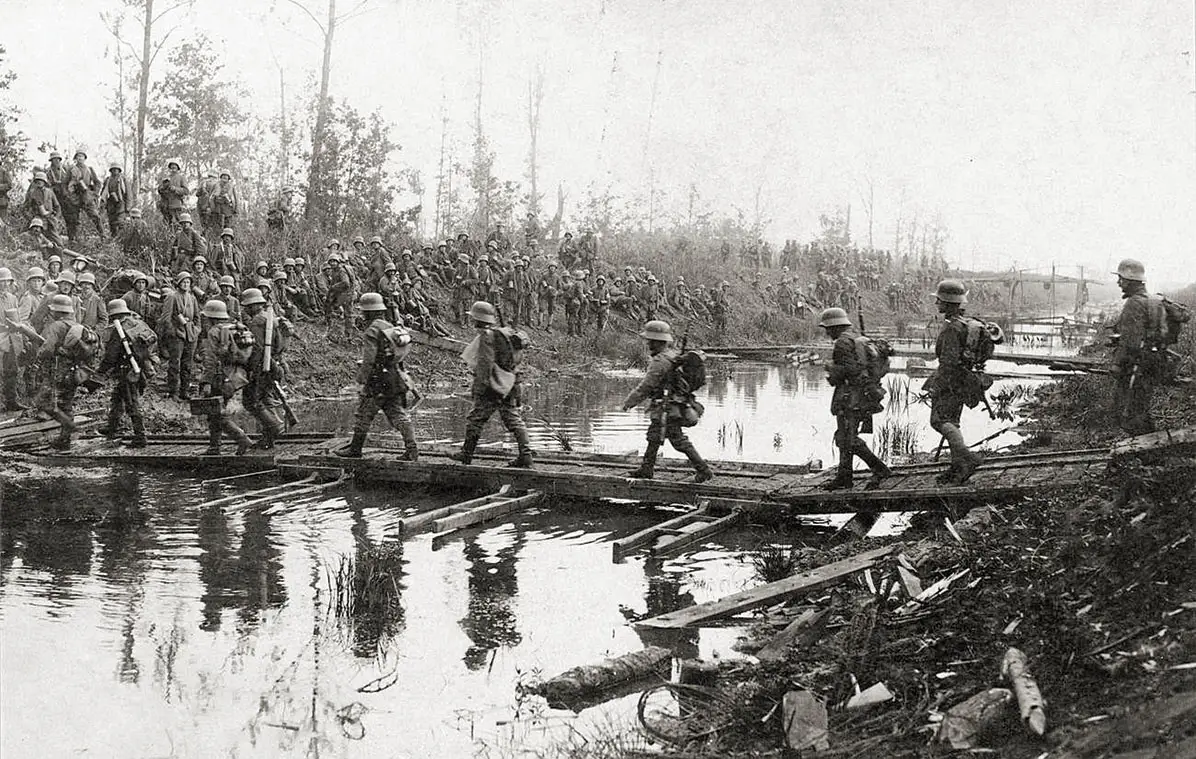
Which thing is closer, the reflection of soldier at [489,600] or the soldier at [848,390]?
the reflection of soldier at [489,600]

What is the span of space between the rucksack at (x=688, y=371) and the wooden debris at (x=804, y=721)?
4.82 metres

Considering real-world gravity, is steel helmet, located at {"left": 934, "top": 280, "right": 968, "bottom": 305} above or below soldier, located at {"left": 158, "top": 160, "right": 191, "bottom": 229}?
below

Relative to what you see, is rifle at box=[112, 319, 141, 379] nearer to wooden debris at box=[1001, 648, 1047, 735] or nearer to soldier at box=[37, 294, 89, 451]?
soldier at box=[37, 294, 89, 451]

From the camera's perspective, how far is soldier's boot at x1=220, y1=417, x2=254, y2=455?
11289mm

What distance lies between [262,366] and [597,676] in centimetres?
744

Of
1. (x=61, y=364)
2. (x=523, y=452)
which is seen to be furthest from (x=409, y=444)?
(x=61, y=364)

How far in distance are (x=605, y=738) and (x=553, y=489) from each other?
532cm

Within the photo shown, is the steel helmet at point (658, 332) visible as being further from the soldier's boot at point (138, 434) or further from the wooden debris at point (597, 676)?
the soldier's boot at point (138, 434)

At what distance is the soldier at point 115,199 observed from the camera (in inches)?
819

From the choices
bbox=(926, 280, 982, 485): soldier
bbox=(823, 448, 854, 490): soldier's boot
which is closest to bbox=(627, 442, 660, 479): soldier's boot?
bbox=(823, 448, 854, 490): soldier's boot

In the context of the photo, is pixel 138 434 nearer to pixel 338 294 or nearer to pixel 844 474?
pixel 844 474

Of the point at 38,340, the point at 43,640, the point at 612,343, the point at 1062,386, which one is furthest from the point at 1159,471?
the point at 612,343

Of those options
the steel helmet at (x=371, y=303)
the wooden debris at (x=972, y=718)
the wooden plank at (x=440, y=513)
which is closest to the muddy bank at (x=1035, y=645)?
the wooden debris at (x=972, y=718)

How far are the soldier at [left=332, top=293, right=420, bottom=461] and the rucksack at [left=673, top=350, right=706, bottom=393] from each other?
315 cm
